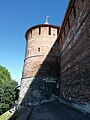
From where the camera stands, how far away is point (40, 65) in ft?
46.3

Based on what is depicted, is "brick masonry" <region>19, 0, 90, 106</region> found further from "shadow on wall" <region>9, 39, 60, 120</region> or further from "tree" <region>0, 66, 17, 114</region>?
"tree" <region>0, 66, 17, 114</region>

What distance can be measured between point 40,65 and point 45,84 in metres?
1.68

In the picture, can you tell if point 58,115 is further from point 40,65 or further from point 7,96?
point 7,96

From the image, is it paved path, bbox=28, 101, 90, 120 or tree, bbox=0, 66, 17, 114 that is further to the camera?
tree, bbox=0, 66, 17, 114

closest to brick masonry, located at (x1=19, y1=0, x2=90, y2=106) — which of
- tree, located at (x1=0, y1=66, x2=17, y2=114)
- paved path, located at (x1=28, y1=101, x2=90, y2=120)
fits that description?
paved path, located at (x1=28, y1=101, x2=90, y2=120)

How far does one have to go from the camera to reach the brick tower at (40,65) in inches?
527

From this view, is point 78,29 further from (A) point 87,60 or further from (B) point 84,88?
(B) point 84,88

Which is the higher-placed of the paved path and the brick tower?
the brick tower

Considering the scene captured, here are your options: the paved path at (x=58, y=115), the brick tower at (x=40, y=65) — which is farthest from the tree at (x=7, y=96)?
the paved path at (x=58, y=115)

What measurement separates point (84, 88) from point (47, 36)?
886 centimetres

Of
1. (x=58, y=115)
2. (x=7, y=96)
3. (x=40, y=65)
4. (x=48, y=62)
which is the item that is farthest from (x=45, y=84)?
(x=58, y=115)

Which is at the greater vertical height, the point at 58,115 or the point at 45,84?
the point at 45,84

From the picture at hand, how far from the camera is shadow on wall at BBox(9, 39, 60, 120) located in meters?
13.1

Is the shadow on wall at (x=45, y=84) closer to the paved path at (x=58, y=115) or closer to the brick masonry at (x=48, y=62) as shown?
the brick masonry at (x=48, y=62)
